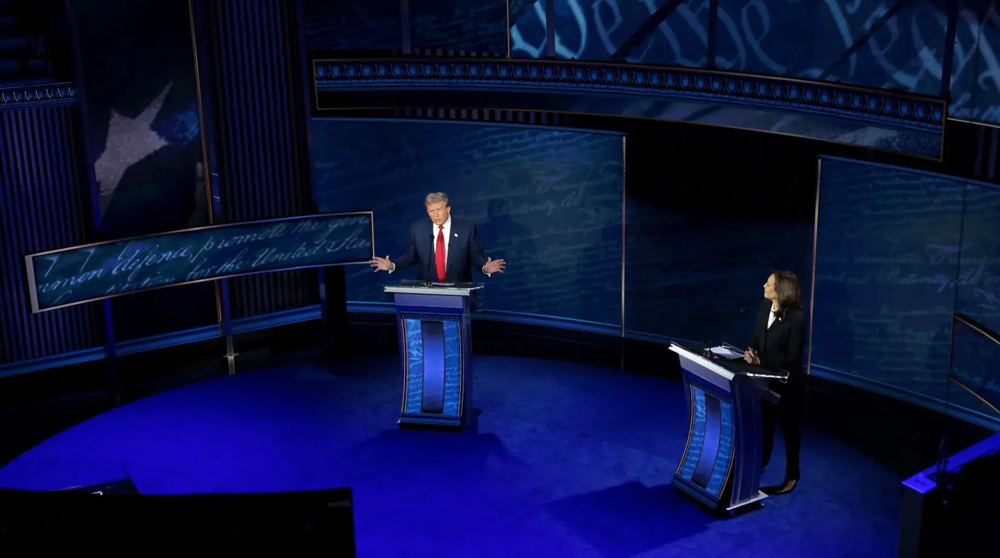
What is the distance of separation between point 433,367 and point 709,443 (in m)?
2.05

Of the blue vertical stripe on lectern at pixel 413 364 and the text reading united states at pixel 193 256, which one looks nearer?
the blue vertical stripe on lectern at pixel 413 364

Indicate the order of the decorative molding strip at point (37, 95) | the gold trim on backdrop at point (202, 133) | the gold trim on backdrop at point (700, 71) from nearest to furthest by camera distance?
1. the gold trim on backdrop at point (700, 71)
2. the decorative molding strip at point (37, 95)
3. the gold trim on backdrop at point (202, 133)

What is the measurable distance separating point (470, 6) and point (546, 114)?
1.08 m

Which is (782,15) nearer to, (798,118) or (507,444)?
(798,118)

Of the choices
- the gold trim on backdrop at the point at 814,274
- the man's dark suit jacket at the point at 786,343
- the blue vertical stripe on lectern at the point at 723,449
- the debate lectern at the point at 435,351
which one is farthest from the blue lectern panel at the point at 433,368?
the gold trim on backdrop at the point at 814,274

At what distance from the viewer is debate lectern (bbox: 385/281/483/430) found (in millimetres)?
6863

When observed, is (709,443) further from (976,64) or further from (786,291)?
(976,64)

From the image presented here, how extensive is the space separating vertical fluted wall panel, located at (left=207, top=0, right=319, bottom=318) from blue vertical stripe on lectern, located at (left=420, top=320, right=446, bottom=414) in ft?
7.73

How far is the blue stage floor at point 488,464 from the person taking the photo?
5738 millimetres

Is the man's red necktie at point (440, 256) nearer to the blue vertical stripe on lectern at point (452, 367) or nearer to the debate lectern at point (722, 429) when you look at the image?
the blue vertical stripe on lectern at point (452, 367)

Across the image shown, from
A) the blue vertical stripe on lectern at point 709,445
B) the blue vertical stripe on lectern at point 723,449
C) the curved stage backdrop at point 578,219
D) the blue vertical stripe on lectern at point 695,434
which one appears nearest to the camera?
the blue vertical stripe on lectern at point 723,449

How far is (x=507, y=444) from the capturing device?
7.04m

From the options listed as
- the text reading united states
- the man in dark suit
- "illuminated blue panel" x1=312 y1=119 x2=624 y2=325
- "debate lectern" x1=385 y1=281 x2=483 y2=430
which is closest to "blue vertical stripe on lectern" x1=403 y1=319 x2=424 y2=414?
"debate lectern" x1=385 y1=281 x2=483 y2=430

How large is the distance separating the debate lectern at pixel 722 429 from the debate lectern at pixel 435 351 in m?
1.58
